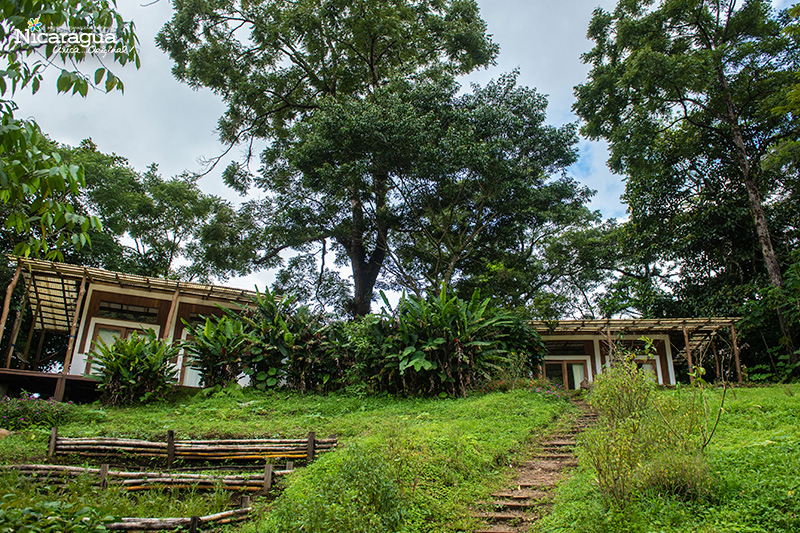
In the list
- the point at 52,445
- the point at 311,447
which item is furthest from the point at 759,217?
the point at 52,445

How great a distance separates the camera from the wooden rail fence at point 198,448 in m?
7.06

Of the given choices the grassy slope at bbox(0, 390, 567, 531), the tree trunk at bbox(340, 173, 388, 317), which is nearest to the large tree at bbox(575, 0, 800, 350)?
the tree trunk at bbox(340, 173, 388, 317)

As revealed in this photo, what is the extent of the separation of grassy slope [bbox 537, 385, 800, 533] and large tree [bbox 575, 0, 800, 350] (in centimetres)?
1315

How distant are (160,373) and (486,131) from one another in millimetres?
11770

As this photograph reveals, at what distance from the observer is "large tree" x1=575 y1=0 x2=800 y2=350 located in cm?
1705

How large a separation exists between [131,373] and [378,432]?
6.22 meters

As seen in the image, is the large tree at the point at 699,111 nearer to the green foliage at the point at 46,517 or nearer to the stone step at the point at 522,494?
the stone step at the point at 522,494

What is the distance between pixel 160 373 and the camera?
11.1 metres

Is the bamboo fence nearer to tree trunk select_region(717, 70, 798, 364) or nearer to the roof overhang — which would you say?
the roof overhang

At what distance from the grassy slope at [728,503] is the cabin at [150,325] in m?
4.85

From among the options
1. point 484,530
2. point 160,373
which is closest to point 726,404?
point 484,530

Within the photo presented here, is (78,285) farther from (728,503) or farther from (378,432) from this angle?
(728,503)

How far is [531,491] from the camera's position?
19.5 ft

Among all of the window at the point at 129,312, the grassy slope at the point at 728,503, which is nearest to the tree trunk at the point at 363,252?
the window at the point at 129,312
